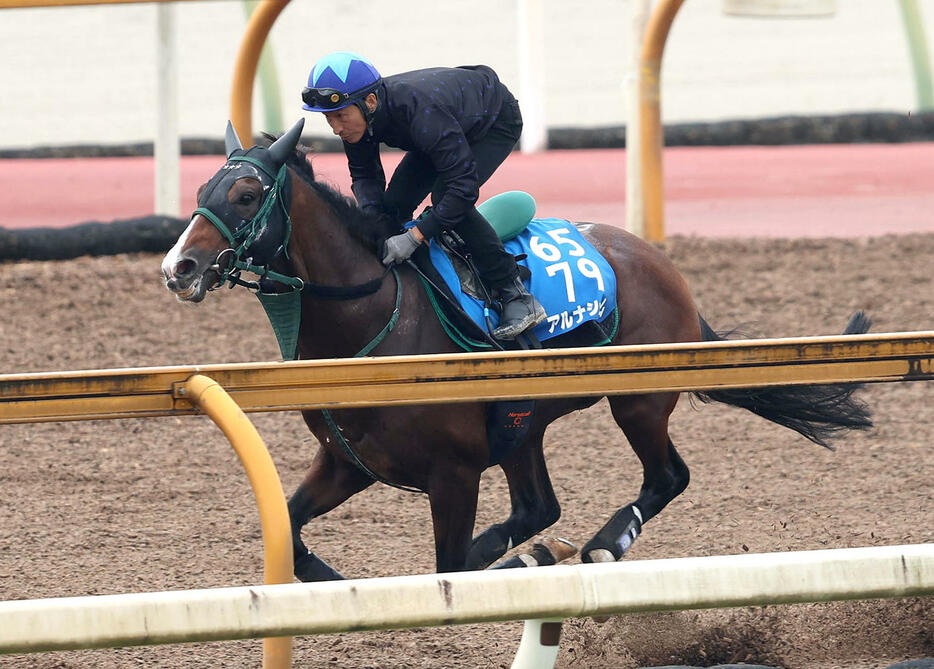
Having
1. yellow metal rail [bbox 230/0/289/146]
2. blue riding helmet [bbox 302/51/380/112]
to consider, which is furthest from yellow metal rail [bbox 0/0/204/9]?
blue riding helmet [bbox 302/51/380/112]

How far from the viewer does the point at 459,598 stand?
9.01 feet

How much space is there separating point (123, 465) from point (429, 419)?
8.28 feet

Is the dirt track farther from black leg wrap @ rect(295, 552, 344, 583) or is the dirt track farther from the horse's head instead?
the horse's head

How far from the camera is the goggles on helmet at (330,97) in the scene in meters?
4.11

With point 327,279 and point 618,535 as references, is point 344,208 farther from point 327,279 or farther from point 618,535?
point 618,535

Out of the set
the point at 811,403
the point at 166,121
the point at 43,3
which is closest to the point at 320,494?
the point at 811,403

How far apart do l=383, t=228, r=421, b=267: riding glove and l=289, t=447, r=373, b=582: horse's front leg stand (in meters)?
0.60

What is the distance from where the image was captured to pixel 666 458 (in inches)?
193

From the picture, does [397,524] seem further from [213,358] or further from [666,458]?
[213,358]

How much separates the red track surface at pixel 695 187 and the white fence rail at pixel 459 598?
25.5 feet

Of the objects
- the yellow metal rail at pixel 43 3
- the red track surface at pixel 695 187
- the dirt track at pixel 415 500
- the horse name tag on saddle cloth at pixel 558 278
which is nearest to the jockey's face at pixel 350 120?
the horse name tag on saddle cloth at pixel 558 278

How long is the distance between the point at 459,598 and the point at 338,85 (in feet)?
6.06

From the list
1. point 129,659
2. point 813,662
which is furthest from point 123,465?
point 813,662

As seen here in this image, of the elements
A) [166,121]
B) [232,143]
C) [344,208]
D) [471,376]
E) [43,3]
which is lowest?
[166,121]
